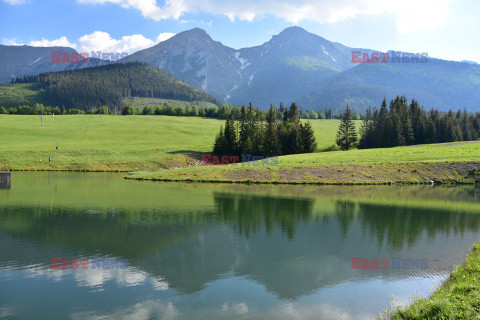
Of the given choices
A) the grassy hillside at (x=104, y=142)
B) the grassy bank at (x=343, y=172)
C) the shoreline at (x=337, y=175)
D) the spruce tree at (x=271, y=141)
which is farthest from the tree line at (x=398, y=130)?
the shoreline at (x=337, y=175)

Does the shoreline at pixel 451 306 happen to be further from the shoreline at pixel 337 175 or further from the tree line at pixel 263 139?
the tree line at pixel 263 139

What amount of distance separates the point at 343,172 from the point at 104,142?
8072 centimetres

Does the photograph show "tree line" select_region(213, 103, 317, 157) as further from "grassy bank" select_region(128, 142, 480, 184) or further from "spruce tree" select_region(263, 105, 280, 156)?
"grassy bank" select_region(128, 142, 480, 184)

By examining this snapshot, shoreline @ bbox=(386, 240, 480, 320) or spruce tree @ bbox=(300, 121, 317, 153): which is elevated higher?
spruce tree @ bbox=(300, 121, 317, 153)

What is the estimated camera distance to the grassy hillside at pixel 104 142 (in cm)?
8569

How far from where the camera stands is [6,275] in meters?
17.3

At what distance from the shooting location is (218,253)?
72.0ft

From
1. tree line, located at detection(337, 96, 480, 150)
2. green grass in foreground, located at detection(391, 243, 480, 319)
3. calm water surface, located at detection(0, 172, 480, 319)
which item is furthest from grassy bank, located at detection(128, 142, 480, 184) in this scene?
green grass in foreground, located at detection(391, 243, 480, 319)

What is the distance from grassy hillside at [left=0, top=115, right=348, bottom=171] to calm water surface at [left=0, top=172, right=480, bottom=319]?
4481cm

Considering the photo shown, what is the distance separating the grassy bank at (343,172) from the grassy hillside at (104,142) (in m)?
23.1

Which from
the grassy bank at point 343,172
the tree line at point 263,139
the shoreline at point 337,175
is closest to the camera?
the shoreline at point 337,175

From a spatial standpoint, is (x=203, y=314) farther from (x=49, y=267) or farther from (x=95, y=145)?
(x=95, y=145)

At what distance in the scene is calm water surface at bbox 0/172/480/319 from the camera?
14648 mm

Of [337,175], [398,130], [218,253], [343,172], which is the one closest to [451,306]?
[218,253]
